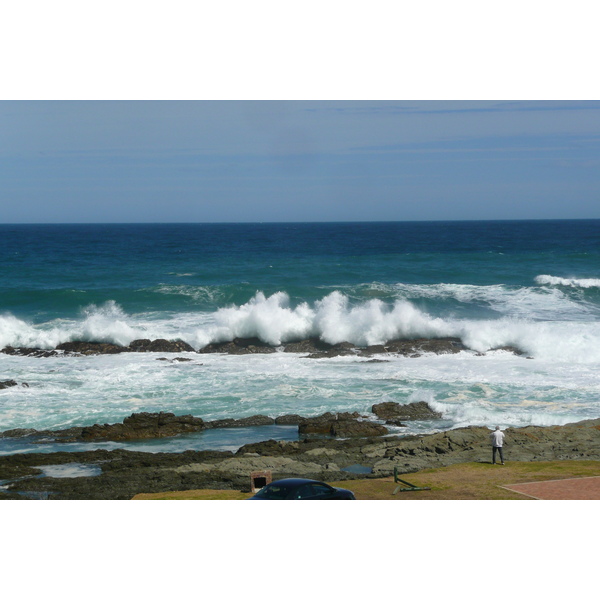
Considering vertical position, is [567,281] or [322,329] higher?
[567,281]

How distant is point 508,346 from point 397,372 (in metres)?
7.27

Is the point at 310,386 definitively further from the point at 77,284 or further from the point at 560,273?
the point at 560,273

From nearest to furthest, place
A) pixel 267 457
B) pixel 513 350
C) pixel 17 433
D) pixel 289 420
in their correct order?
1. pixel 267 457
2. pixel 17 433
3. pixel 289 420
4. pixel 513 350

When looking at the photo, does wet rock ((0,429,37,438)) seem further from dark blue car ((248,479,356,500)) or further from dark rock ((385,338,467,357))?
dark rock ((385,338,467,357))

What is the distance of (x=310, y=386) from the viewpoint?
26.5m

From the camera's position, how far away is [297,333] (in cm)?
3562

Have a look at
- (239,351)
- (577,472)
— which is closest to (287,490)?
(577,472)

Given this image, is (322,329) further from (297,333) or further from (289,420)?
(289,420)

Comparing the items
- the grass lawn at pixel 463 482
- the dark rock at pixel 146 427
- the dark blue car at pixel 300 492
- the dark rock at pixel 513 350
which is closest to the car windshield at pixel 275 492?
the dark blue car at pixel 300 492

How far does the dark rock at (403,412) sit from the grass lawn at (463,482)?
16.1 ft

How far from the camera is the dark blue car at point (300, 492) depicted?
1391cm

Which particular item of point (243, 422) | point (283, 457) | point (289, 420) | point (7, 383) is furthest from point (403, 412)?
point (7, 383)

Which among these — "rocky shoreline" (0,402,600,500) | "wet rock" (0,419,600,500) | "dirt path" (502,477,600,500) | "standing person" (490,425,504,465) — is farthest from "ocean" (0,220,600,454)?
"dirt path" (502,477,600,500)

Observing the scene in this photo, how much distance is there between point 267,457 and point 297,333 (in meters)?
17.6
